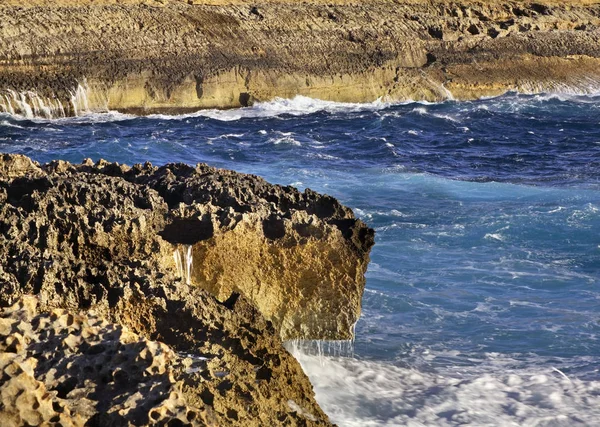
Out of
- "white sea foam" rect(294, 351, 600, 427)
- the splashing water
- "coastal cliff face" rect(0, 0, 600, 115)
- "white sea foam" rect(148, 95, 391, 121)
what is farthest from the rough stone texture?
"coastal cliff face" rect(0, 0, 600, 115)

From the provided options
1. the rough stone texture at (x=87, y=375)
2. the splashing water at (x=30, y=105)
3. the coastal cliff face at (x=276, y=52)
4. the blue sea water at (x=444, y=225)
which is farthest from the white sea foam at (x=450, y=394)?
the coastal cliff face at (x=276, y=52)

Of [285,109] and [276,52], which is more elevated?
[276,52]

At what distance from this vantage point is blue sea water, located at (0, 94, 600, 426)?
599 cm

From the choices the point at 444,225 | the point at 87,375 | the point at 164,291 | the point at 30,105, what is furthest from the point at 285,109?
the point at 87,375

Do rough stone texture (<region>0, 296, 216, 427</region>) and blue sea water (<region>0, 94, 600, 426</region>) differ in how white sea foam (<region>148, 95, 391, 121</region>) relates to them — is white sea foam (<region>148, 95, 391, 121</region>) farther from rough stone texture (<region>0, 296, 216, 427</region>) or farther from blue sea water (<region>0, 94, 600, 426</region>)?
rough stone texture (<region>0, 296, 216, 427</region>)

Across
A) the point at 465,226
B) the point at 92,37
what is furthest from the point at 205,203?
the point at 92,37

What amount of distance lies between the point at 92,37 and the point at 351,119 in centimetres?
622

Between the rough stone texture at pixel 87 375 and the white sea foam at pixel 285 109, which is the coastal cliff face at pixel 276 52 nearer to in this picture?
the white sea foam at pixel 285 109

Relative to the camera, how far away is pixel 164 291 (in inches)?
175

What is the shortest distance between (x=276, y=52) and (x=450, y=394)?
1867cm

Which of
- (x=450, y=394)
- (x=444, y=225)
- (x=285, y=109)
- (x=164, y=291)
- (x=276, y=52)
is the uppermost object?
(x=164, y=291)

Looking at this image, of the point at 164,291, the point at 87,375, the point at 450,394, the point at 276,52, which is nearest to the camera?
the point at 87,375

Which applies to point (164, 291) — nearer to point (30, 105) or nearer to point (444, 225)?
point (444, 225)

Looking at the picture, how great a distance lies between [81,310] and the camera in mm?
4355
